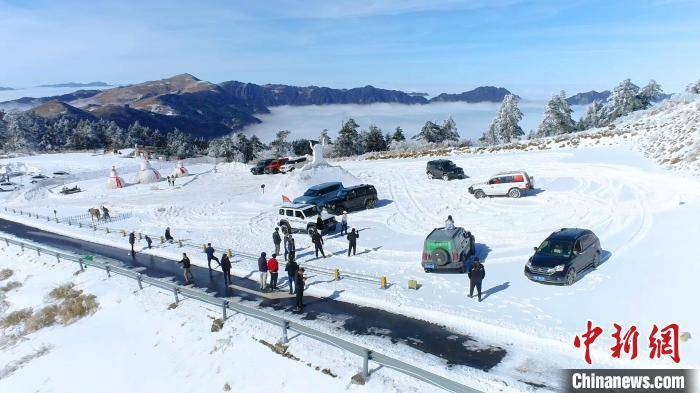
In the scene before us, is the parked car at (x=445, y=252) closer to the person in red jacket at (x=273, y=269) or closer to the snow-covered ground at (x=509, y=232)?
the snow-covered ground at (x=509, y=232)

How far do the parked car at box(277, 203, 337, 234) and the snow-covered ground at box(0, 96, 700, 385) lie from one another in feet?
Result: 2.60

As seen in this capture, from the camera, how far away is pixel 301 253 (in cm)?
2272

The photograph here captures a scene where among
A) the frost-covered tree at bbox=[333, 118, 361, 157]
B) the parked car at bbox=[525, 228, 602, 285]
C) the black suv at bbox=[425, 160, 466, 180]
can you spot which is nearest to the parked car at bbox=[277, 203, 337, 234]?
the parked car at bbox=[525, 228, 602, 285]

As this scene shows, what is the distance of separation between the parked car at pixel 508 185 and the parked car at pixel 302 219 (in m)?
11.2

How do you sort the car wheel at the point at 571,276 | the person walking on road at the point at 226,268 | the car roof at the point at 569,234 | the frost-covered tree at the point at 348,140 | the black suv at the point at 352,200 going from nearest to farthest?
the car wheel at the point at 571,276
the car roof at the point at 569,234
the person walking on road at the point at 226,268
the black suv at the point at 352,200
the frost-covered tree at the point at 348,140

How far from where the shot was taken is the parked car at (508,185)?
28656mm

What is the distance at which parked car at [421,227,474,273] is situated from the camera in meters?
17.5

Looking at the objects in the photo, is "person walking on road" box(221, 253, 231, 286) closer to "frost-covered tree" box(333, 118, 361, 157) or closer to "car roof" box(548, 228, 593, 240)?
"car roof" box(548, 228, 593, 240)

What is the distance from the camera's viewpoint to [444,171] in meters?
37.4

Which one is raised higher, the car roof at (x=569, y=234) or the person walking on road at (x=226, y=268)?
the car roof at (x=569, y=234)

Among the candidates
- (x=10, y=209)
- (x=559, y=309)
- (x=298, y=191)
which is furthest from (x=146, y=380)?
(x=10, y=209)

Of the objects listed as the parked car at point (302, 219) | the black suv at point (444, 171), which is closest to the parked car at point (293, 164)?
the black suv at point (444, 171)

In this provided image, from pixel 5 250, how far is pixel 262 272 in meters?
22.8

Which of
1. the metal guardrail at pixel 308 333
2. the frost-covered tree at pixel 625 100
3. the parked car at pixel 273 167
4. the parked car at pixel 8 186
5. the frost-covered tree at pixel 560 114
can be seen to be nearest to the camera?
the metal guardrail at pixel 308 333
